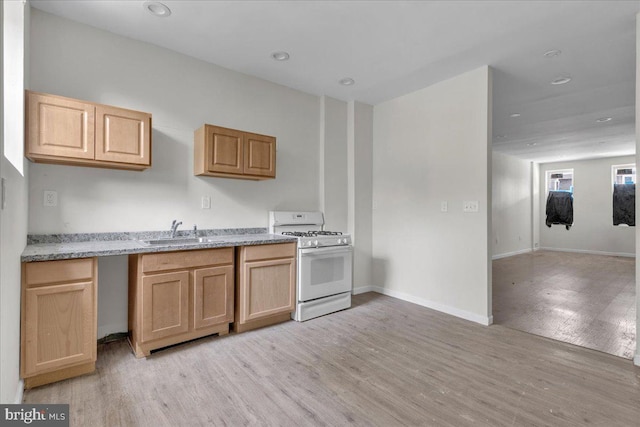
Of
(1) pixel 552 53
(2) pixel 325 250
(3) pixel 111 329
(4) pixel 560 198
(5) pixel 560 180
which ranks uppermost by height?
(1) pixel 552 53

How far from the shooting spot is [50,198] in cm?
235

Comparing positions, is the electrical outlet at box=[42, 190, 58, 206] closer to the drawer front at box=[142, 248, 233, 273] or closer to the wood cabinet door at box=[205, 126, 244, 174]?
the drawer front at box=[142, 248, 233, 273]

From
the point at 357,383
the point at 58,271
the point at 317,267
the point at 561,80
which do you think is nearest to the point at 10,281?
the point at 58,271

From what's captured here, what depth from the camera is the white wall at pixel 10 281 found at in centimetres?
129

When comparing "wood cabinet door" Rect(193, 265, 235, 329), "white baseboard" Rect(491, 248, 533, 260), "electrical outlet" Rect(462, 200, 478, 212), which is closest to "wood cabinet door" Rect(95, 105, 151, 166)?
"wood cabinet door" Rect(193, 265, 235, 329)

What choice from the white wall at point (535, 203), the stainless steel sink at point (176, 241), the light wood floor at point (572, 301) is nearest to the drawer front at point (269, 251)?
the stainless steel sink at point (176, 241)

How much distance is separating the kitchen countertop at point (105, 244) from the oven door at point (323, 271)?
0.28m

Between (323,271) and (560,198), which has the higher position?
(560,198)

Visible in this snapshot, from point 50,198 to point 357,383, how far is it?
264cm

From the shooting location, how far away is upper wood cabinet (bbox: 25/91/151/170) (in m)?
2.05

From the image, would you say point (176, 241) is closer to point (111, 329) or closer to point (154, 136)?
point (111, 329)

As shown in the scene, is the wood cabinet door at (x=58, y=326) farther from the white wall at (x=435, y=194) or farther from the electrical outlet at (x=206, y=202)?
the white wall at (x=435, y=194)

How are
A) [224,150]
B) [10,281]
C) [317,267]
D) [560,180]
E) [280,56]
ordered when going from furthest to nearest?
[560,180]
[317,267]
[280,56]
[224,150]
[10,281]

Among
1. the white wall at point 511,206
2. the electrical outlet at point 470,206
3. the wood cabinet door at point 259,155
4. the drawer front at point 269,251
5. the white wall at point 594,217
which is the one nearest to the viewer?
the drawer front at point 269,251
